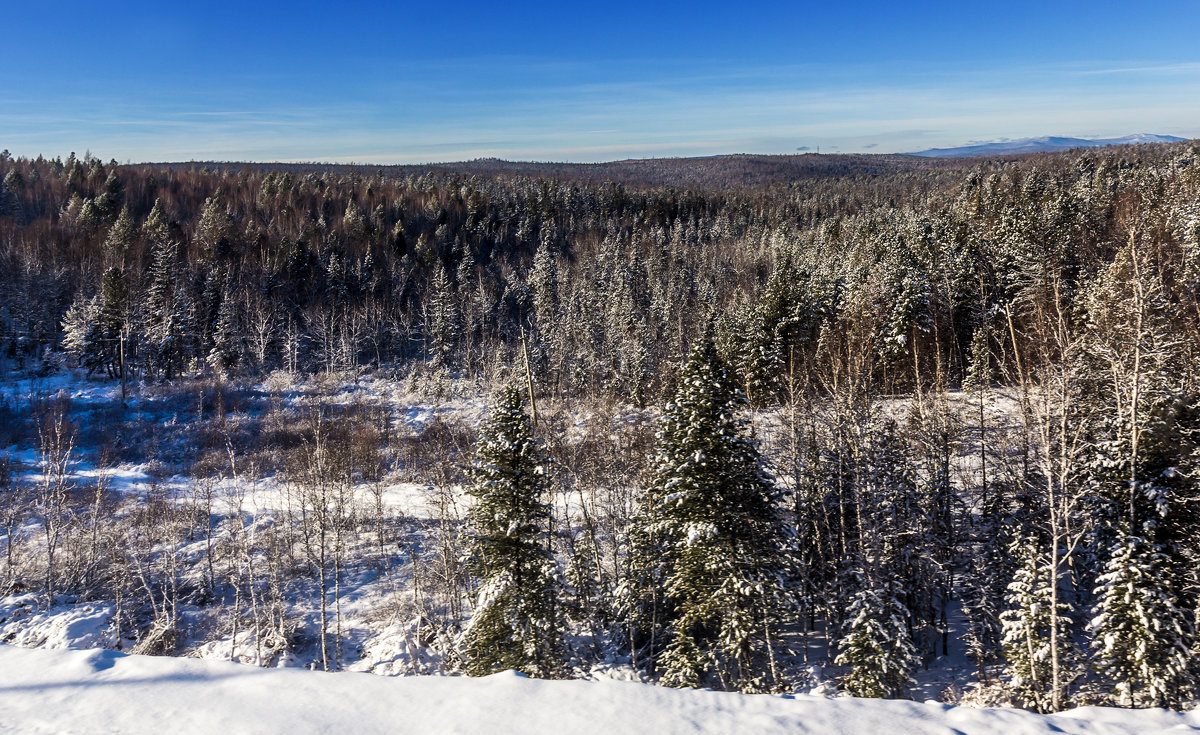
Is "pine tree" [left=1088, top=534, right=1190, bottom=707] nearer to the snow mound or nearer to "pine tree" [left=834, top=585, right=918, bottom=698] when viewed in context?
"pine tree" [left=834, top=585, right=918, bottom=698]

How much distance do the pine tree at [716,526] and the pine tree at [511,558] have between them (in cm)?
334

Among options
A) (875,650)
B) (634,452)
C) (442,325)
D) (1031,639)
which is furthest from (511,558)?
(442,325)

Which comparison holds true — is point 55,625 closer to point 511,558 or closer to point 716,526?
point 511,558

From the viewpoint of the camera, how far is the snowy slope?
5141 millimetres

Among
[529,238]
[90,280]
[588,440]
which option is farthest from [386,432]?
[529,238]

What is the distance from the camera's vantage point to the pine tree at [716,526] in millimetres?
15078

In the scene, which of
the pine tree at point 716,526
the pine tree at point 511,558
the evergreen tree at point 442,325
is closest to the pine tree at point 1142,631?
the pine tree at point 716,526

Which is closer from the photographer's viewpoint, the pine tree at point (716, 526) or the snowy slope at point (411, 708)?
the snowy slope at point (411, 708)

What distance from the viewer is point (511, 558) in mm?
14531

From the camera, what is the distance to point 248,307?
58312 millimetres

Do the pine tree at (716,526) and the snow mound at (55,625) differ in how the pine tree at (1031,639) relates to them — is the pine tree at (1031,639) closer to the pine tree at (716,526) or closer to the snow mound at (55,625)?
the pine tree at (716,526)

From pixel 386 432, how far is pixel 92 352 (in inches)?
1225

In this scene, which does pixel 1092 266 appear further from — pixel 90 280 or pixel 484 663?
pixel 90 280

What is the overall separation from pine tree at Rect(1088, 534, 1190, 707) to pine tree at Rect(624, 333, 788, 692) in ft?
22.2
